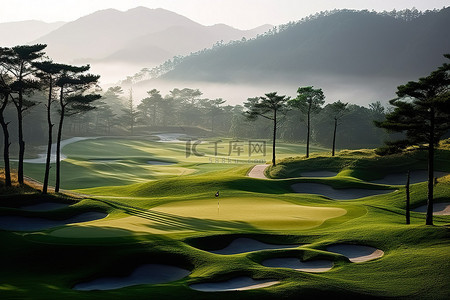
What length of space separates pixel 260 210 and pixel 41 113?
89.1 m

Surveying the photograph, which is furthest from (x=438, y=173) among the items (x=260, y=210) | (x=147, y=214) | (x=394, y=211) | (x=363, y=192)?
(x=147, y=214)

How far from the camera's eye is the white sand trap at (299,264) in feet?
71.7

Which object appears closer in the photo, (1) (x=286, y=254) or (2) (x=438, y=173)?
(1) (x=286, y=254)

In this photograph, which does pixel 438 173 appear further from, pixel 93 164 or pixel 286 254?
pixel 93 164

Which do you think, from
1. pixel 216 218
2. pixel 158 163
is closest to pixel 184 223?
pixel 216 218

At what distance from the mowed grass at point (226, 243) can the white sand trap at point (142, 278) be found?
0.40 meters

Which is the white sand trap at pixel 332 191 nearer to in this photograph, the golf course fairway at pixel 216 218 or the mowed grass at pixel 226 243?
the mowed grass at pixel 226 243

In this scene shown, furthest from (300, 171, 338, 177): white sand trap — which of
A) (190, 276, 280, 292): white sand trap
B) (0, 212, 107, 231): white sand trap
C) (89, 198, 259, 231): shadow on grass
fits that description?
(190, 276, 280, 292): white sand trap

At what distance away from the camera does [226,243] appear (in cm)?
2573

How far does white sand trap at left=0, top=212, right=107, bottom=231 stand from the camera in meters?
29.5

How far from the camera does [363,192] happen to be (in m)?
48.3

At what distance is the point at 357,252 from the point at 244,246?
19.1 ft

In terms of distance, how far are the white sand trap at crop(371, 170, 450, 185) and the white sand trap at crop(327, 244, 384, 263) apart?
32972mm
